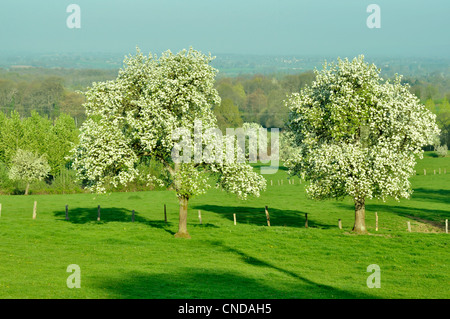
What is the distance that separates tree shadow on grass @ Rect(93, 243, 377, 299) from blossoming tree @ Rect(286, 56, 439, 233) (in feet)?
43.9

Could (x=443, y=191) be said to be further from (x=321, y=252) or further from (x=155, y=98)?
(x=155, y=98)

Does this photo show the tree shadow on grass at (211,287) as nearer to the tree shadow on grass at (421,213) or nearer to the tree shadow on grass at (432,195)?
the tree shadow on grass at (421,213)

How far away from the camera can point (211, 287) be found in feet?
97.9

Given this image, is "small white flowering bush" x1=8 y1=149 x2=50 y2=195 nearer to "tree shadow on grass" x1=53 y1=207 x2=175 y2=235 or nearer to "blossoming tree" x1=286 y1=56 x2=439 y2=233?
"tree shadow on grass" x1=53 y1=207 x2=175 y2=235

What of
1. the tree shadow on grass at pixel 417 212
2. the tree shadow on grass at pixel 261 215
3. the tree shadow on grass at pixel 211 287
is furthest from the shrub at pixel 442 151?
the tree shadow on grass at pixel 211 287

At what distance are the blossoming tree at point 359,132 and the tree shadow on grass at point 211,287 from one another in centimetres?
1338

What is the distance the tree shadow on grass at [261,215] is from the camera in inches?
2391

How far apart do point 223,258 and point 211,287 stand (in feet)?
30.2

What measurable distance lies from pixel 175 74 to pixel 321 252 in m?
18.9

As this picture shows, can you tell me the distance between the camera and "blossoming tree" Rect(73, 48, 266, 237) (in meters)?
40.5

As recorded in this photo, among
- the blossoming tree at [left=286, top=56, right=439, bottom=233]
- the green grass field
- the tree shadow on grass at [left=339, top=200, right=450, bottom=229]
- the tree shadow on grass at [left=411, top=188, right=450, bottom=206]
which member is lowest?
the tree shadow on grass at [left=411, top=188, right=450, bottom=206]

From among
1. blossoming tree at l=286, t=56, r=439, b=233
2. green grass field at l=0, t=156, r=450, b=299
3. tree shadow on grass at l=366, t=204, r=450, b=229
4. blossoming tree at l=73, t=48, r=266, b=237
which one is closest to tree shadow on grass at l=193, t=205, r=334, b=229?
green grass field at l=0, t=156, r=450, b=299
